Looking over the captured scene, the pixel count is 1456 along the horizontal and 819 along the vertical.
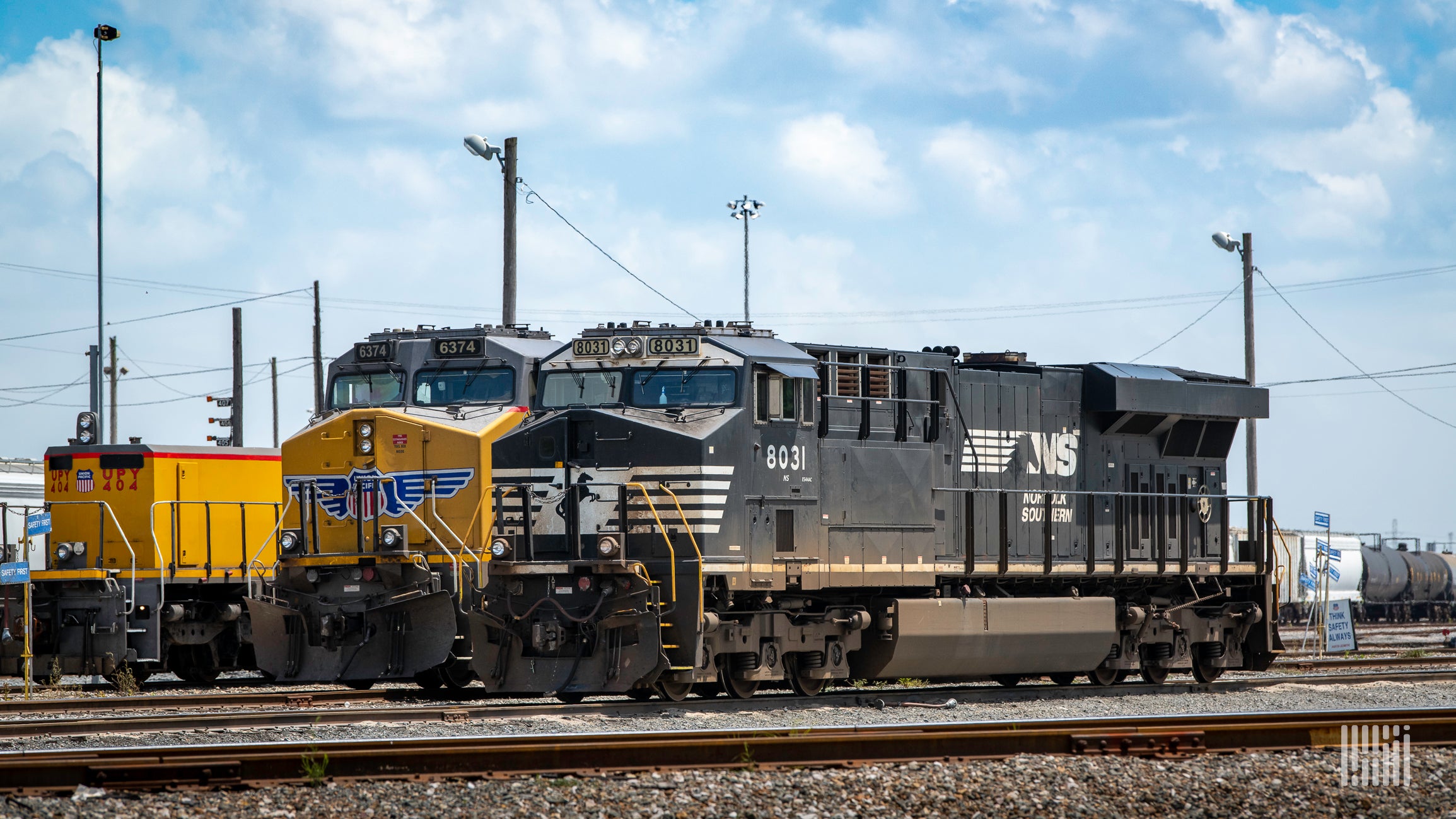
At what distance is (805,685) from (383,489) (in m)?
4.84

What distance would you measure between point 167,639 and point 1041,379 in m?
10.9

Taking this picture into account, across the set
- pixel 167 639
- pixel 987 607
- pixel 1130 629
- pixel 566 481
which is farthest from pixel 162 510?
pixel 1130 629

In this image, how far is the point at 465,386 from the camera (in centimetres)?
1733

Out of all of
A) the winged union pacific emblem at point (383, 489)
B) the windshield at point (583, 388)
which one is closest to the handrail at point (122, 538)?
the winged union pacific emblem at point (383, 489)

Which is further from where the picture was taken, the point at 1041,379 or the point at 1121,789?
the point at 1041,379

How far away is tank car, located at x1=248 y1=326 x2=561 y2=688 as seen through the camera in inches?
615

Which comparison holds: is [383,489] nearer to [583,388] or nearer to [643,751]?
[583,388]

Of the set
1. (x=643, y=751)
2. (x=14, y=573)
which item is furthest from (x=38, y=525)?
(x=643, y=751)

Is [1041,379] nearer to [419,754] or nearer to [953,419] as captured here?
[953,419]

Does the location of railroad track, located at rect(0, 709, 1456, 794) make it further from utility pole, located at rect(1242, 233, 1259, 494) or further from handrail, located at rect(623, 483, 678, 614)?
utility pole, located at rect(1242, 233, 1259, 494)

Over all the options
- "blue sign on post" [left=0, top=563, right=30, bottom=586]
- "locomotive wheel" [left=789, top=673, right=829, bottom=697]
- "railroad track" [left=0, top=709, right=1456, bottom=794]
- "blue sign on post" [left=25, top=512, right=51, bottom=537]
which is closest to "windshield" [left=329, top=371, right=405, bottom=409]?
"blue sign on post" [left=25, top=512, right=51, bottom=537]

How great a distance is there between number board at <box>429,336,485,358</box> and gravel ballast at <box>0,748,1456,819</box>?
8771 millimetres

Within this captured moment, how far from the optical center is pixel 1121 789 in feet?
30.4

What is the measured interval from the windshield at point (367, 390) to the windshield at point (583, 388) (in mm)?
3125
